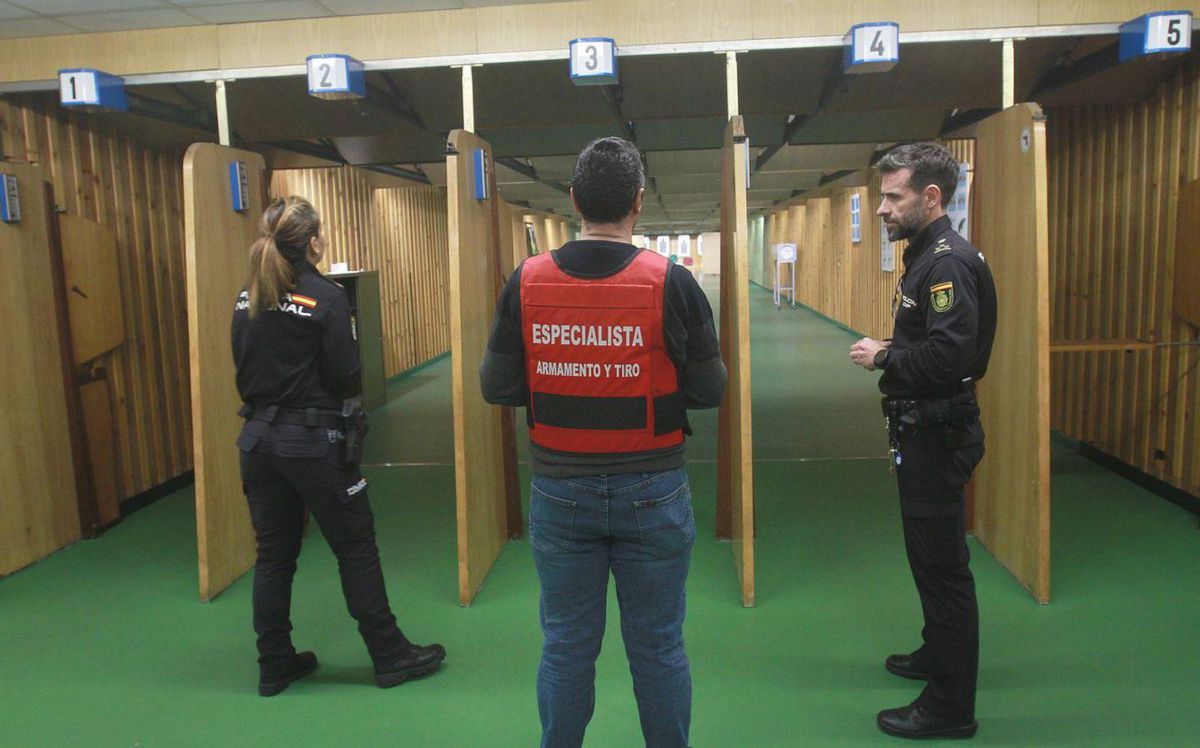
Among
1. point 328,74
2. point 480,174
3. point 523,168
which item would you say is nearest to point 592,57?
point 480,174

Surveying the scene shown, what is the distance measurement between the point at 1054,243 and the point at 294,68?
4.92m

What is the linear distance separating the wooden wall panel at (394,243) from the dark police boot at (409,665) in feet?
17.1

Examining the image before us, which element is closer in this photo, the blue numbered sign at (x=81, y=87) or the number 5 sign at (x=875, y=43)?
the number 5 sign at (x=875, y=43)

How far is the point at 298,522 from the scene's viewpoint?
9.18 feet

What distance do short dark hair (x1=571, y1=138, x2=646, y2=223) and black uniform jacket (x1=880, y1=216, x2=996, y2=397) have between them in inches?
39.3

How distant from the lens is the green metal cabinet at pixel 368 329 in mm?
7633

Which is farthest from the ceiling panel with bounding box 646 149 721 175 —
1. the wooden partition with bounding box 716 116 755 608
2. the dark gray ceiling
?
the wooden partition with bounding box 716 116 755 608

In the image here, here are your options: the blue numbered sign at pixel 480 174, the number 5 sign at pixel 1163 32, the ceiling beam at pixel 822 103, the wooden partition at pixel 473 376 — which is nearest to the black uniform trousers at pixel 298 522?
the wooden partition at pixel 473 376

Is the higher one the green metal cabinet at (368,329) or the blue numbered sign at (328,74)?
the blue numbered sign at (328,74)

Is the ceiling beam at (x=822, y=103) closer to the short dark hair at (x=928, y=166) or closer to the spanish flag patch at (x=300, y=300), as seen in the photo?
the short dark hair at (x=928, y=166)

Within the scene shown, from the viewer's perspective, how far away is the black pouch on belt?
267 cm

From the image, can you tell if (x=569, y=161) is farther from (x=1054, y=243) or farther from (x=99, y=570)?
(x=99, y=570)

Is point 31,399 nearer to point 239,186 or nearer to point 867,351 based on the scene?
point 239,186

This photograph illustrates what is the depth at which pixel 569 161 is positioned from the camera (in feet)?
25.8
